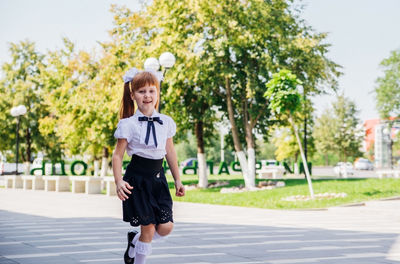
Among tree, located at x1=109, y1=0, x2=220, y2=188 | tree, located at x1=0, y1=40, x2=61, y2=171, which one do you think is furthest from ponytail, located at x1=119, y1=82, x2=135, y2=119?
tree, located at x1=0, y1=40, x2=61, y2=171

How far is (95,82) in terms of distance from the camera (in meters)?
30.5

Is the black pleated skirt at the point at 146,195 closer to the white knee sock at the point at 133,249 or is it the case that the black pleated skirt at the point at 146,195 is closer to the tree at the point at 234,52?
the white knee sock at the point at 133,249

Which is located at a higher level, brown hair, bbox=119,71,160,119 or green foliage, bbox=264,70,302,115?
green foliage, bbox=264,70,302,115

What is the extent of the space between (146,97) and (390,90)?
2606 inches

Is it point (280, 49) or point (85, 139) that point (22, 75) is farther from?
point (280, 49)

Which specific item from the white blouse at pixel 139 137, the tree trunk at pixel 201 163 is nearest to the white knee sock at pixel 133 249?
the white blouse at pixel 139 137

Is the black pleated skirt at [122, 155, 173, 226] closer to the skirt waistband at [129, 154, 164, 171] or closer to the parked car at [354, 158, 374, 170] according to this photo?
the skirt waistband at [129, 154, 164, 171]

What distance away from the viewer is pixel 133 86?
498cm

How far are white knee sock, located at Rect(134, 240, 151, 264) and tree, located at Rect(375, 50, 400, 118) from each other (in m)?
65.9

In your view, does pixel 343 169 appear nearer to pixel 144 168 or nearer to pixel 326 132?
pixel 326 132

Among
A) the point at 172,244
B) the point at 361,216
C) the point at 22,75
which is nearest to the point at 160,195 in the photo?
the point at 172,244

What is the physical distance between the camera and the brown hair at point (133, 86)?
16.2ft

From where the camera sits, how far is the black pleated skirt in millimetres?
4684

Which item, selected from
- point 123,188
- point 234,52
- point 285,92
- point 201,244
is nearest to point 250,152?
point 234,52
